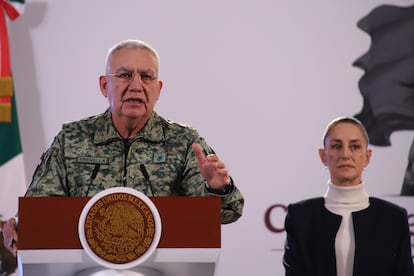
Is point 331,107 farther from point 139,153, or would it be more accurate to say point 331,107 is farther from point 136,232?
point 136,232

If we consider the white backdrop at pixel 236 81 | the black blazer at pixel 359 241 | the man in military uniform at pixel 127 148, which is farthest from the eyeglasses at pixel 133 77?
the white backdrop at pixel 236 81

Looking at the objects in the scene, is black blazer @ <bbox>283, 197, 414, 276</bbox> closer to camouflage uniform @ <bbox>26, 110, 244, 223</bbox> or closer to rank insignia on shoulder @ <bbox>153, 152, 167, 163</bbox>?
camouflage uniform @ <bbox>26, 110, 244, 223</bbox>

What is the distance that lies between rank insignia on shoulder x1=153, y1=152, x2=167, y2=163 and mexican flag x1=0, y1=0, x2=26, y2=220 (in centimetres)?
168

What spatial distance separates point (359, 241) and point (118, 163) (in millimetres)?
972

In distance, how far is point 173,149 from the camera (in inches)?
96.3

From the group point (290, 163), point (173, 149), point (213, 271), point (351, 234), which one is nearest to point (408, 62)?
point (290, 163)

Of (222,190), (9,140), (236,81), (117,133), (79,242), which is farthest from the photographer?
(236,81)

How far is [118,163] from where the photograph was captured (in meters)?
2.40

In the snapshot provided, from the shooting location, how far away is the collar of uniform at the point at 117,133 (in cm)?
245

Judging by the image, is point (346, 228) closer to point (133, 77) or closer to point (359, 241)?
point (359, 241)

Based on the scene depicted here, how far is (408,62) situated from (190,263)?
9.31 feet

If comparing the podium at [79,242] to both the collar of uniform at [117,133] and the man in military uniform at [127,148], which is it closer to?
the man in military uniform at [127,148]

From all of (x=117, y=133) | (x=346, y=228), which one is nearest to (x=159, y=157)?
(x=117, y=133)

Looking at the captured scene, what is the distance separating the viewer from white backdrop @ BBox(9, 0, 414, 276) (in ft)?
12.9
